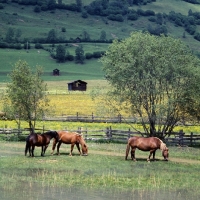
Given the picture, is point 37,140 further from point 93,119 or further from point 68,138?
point 93,119

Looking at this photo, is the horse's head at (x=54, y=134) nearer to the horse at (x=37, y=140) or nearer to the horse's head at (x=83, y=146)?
the horse at (x=37, y=140)

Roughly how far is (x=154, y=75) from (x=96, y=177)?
2009 cm

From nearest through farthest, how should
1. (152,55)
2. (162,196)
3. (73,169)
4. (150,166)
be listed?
(162,196)
(73,169)
(150,166)
(152,55)

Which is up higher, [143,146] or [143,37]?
[143,37]

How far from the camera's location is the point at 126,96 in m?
48.4

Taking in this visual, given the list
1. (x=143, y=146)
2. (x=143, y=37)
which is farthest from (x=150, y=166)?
(x=143, y=37)

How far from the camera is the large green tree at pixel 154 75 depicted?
48.1 metres

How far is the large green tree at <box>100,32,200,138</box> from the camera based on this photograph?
158ft

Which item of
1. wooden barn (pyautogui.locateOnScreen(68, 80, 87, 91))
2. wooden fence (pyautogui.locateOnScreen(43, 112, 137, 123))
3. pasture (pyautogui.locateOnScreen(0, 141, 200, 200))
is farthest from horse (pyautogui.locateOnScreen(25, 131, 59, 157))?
wooden barn (pyautogui.locateOnScreen(68, 80, 87, 91))

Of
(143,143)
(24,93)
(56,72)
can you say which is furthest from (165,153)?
(56,72)

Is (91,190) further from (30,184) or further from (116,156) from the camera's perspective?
(116,156)

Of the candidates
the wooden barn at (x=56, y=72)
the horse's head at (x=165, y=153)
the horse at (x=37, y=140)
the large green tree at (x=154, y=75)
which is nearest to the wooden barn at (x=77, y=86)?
the wooden barn at (x=56, y=72)

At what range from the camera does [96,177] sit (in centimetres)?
3042

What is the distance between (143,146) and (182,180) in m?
6.44
